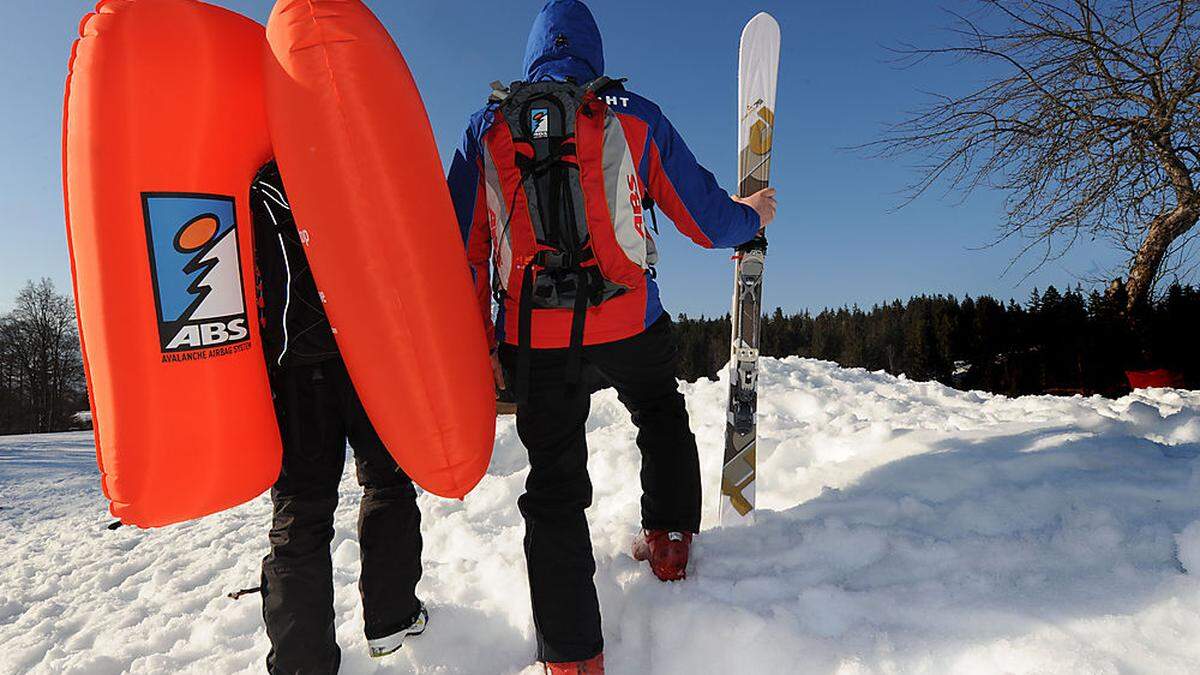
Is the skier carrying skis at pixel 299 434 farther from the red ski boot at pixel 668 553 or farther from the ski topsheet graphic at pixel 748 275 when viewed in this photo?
the ski topsheet graphic at pixel 748 275

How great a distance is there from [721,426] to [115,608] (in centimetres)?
391

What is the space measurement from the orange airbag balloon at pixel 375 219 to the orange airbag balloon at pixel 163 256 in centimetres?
21

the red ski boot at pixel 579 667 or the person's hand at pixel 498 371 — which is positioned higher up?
the person's hand at pixel 498 371

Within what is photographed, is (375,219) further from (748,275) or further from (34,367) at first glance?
(34,367)

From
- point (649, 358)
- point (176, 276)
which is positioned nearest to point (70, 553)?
point (176, 276)

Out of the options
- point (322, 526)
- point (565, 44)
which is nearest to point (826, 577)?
point (322, 526)

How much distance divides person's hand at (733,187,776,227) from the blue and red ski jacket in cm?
25

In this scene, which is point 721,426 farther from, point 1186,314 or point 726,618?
point 1186,314

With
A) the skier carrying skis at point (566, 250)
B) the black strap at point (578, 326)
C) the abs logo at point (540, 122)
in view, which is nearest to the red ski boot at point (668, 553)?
the skier carrying skis at point (566, 250)

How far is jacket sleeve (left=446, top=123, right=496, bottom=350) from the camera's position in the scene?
2.17 meters

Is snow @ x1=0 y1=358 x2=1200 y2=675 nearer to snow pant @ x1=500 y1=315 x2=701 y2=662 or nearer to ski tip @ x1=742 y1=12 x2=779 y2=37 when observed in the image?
snow pant @ x1=500 y1=315 x2=701 y2=662

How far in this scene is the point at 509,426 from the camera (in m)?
6.06

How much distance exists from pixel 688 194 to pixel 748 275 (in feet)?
3.40

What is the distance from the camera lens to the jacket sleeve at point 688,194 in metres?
2.11
